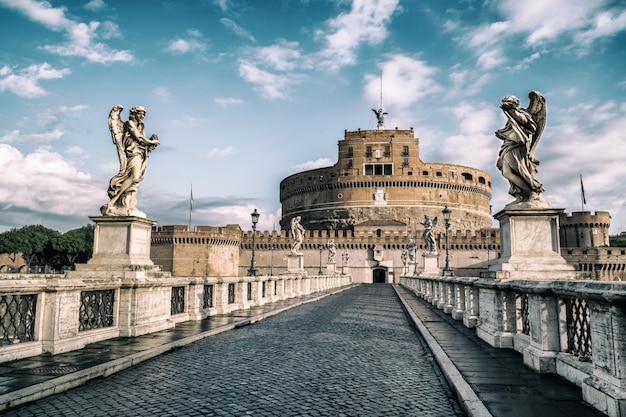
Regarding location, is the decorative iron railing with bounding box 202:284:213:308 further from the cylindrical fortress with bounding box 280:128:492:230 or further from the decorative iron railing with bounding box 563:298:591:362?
the cylindrical fortress with bounding box 280:128:492:230

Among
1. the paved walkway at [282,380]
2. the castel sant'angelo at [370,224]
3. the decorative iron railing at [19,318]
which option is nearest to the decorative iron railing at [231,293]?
the paved walkway at [282,380]

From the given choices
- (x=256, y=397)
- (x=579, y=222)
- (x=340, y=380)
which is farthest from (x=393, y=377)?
(x=579, y=222)

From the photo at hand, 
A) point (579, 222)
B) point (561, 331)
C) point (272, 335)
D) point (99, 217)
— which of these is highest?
point (579, 222)

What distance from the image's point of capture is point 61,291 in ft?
20.9

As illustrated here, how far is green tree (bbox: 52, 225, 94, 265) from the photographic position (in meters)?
74.2

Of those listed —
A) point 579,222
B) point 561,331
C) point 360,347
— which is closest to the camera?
point 561,331

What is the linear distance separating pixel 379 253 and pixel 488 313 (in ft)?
201

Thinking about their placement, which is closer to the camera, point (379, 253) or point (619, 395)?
point (619, 395)

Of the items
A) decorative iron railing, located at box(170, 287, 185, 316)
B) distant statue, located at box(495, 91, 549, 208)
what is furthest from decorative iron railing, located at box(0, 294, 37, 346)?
distant statue, located at box(495, 91, 549, 208)

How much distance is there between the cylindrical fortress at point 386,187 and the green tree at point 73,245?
1407 inches

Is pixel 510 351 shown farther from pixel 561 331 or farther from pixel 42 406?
pixel 42 406

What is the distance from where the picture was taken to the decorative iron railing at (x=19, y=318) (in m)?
5.76

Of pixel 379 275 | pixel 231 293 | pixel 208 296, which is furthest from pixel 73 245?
pixel 208 296

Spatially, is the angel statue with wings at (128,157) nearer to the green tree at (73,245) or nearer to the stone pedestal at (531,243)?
the stone pedestal at (531,243)
